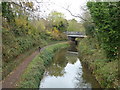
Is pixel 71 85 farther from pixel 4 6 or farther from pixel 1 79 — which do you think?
pixel 4 6

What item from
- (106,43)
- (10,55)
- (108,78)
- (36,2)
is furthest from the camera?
(10,55)

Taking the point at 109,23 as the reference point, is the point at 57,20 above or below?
above

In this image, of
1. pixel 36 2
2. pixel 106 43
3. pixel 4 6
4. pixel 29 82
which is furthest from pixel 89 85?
pixel 4 6

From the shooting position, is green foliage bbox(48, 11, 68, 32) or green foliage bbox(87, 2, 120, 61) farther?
green foliage bbox(48, 11, 68, 32)

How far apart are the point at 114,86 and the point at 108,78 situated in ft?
2.57

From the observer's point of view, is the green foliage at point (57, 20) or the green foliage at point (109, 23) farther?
the green foliage at point (57, 20)

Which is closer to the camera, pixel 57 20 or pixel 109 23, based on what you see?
pixel 109 23

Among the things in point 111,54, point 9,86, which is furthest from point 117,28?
point 9,86

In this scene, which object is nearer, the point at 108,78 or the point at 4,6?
the point at 108,78

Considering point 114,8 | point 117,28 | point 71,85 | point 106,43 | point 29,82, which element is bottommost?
point 71,85

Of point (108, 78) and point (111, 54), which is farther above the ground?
point (111, 54)

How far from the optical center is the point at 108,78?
29.5 ft

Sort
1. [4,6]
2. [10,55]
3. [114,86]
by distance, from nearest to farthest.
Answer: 1. [114,86]
2. [10,55]
3. [4,6]

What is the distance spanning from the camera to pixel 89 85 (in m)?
11.7
